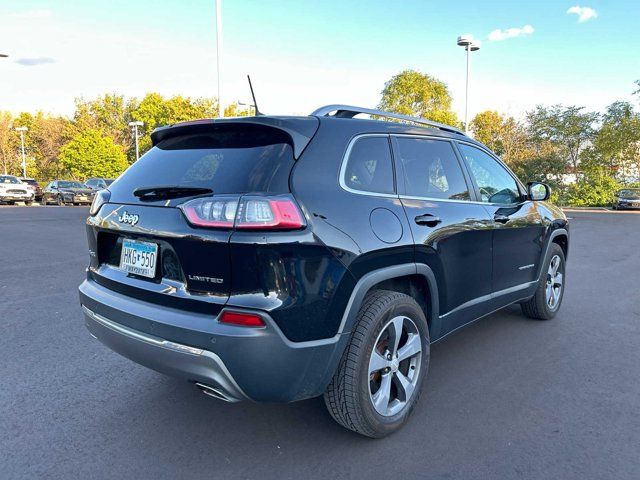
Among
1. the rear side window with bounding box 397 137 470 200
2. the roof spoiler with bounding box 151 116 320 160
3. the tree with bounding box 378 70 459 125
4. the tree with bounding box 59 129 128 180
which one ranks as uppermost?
the tree with bounding box 378 70 459 125

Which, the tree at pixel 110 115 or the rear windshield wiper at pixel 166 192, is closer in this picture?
the rear windshield wiper at pixel 166 192

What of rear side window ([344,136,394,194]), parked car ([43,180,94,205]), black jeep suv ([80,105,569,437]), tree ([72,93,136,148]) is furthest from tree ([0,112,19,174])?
rear side window ([344,136,394,194])

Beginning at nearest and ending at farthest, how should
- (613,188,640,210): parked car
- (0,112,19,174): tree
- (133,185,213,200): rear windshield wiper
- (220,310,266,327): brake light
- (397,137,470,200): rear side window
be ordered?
1. (220,310,266,327): brake light
2. (133,185,213,200): rear windshield wiper
3. (397,137,470,200): rear side window
4. (613,188,640,210): parked car
5. (0,112,19,174): tree

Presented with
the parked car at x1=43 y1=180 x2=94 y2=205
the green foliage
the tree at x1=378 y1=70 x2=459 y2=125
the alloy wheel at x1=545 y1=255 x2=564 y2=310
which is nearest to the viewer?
the alloy wheel at x1=545 y1=255 x2=564 y2=310

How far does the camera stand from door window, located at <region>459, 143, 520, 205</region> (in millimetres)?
3885

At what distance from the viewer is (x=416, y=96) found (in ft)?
132

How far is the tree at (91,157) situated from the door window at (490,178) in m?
47.0

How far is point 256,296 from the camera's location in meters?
2.25

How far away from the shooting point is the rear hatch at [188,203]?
2.33m

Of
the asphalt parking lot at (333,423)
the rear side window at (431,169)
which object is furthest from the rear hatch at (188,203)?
the asphalt parking lot at (333,423)

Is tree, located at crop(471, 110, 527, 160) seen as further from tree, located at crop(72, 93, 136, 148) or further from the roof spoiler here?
tree, located at crop(72, 93, 136, 148)

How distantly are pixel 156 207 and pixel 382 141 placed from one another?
4.63 feet

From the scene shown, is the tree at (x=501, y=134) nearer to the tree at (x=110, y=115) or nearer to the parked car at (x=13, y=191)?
the parked car at (x=13, y=191)

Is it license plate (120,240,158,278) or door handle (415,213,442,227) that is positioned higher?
door handle (415,213,442,227)
